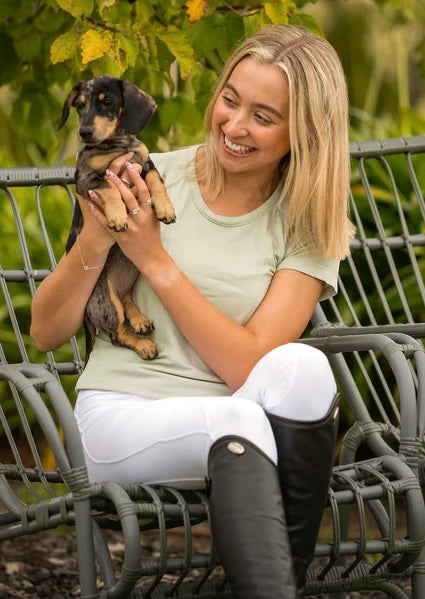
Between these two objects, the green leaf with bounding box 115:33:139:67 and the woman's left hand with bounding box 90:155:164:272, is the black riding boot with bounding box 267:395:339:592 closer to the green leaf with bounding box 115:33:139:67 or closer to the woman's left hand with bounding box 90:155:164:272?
the woman's left hand with bounding box 90:155:164:272

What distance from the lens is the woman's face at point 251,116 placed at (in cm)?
259

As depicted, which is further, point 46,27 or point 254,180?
point 46,27

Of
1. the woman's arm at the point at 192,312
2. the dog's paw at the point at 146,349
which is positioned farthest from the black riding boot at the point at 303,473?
the dog's paw at the point at 146,349

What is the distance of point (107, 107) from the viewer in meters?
2.46

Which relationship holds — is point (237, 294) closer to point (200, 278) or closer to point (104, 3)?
point (200, 278)

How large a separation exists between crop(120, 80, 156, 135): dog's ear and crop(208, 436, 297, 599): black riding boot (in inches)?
29.2

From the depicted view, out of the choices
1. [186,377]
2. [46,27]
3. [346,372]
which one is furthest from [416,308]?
[186,377]

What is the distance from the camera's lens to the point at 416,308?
4.64 meters

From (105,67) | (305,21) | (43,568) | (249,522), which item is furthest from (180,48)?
(43,568)

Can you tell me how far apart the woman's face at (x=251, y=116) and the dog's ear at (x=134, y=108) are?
194mm

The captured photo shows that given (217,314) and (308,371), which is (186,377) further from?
(308,371)

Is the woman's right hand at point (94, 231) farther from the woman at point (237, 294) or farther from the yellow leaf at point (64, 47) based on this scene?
the yellow leaf at point (64, 47)

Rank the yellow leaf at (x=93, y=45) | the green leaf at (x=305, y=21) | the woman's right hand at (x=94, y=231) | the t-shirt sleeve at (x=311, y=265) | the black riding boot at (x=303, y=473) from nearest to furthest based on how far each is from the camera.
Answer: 1. the black riding boot at (x=303, y=473)
2. the woman's right hand at (x=94, y=231)
3. the t-shirt sleeve at (x=311, y=265)
4. the yellow leaf at (x=93, y=45)
5. the green leaf at (x=305, y=21)

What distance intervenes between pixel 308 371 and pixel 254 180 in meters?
0.63
